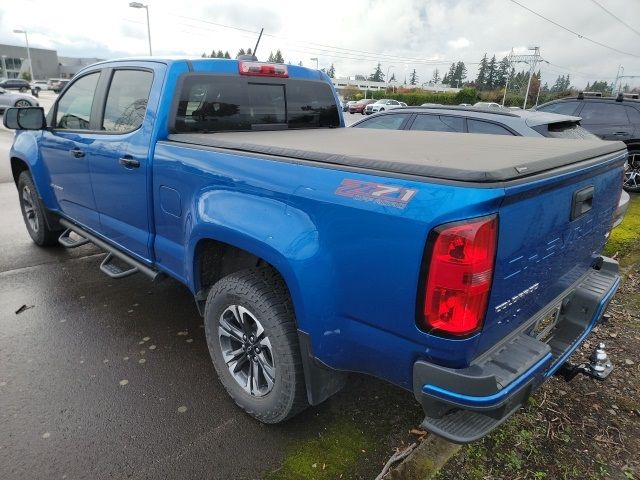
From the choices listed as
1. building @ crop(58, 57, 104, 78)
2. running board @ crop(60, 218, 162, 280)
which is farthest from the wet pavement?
building @ crop(58, 57, 104, 78)

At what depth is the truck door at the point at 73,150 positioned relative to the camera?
373cm

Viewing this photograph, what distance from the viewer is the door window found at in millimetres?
5766

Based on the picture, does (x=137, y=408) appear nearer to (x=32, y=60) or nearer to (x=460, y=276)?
(x=460, y=276)

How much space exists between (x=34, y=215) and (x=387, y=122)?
4643mm

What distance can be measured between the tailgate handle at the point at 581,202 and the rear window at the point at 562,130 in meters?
3.31

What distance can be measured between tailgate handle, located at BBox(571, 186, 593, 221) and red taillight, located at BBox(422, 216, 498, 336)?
0.71m

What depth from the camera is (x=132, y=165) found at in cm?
304

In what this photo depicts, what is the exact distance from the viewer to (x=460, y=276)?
1585mm

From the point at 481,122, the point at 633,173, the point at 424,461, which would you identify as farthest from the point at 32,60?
the point at 424,461

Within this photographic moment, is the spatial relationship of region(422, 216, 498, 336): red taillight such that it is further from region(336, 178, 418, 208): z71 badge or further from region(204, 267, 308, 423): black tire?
region(204, 267, 308, 423): black tire

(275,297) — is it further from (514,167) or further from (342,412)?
(514,167)

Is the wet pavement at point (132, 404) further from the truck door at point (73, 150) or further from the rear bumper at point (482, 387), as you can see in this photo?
the truck door at point (73, 150)

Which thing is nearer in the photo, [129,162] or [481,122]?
[129,162]

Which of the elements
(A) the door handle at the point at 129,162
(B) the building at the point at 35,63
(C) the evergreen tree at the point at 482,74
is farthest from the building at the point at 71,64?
(A) the door handle at the point at 129,162
